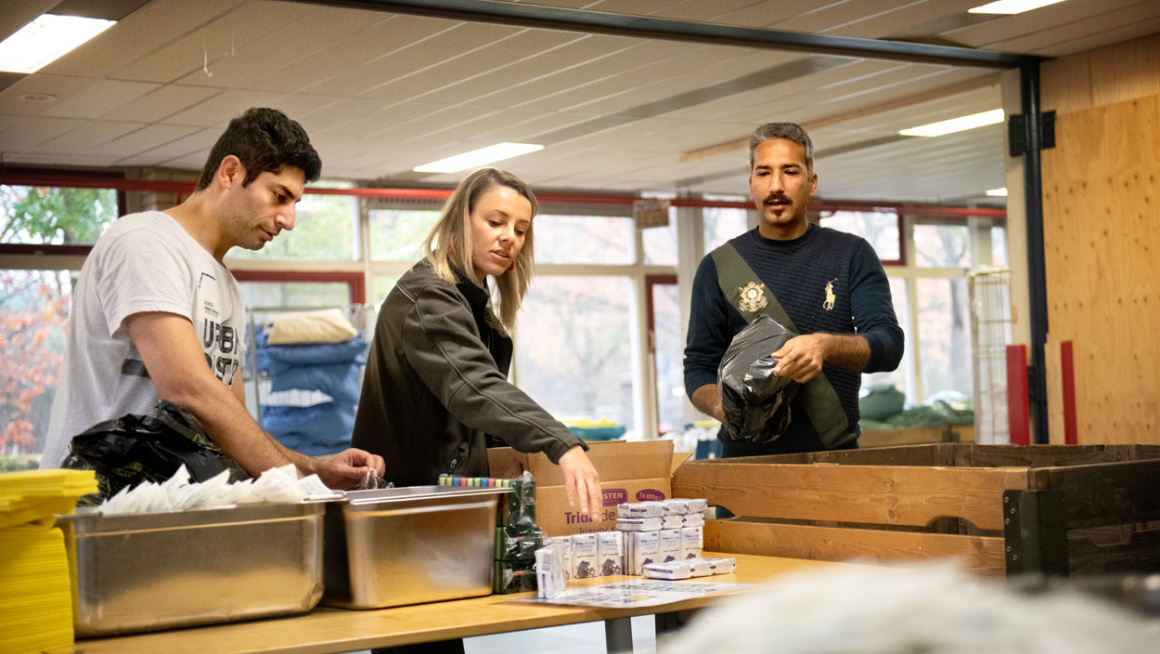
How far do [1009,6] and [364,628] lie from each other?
4.02m

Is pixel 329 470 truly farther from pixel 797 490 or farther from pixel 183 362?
pixel 797 490

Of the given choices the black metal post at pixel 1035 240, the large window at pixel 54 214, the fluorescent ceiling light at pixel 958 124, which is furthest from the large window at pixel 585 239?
the black metal post at pixel 1035 240

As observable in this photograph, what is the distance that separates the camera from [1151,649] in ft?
1.81

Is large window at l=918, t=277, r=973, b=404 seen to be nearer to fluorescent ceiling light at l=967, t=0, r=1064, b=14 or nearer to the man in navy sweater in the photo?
fluorescent ceiling light at l=967, t=0, r=1064, b=14

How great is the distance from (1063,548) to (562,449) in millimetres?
832

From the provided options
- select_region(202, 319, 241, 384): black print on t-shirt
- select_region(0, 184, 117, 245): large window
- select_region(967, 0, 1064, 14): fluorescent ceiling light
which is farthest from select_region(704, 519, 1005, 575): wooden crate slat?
select_region(0, 184, 117, 245): large window

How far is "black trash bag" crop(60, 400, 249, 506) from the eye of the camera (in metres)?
1.77

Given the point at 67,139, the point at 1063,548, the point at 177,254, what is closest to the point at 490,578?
the point at 177,254

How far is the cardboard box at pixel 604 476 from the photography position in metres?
2.26

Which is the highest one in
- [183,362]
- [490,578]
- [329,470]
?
[183,362]

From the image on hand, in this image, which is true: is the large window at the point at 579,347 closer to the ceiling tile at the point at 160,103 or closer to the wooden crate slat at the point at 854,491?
the ceiling tile at the point at 160,103

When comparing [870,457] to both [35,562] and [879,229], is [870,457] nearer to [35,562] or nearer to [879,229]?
[35,562]

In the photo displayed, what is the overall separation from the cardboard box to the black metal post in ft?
Result: 11.4

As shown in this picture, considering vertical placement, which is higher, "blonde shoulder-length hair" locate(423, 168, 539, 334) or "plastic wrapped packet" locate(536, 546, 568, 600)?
"blonde shoulder-length hair" locate(423, 168, 539, 334)
